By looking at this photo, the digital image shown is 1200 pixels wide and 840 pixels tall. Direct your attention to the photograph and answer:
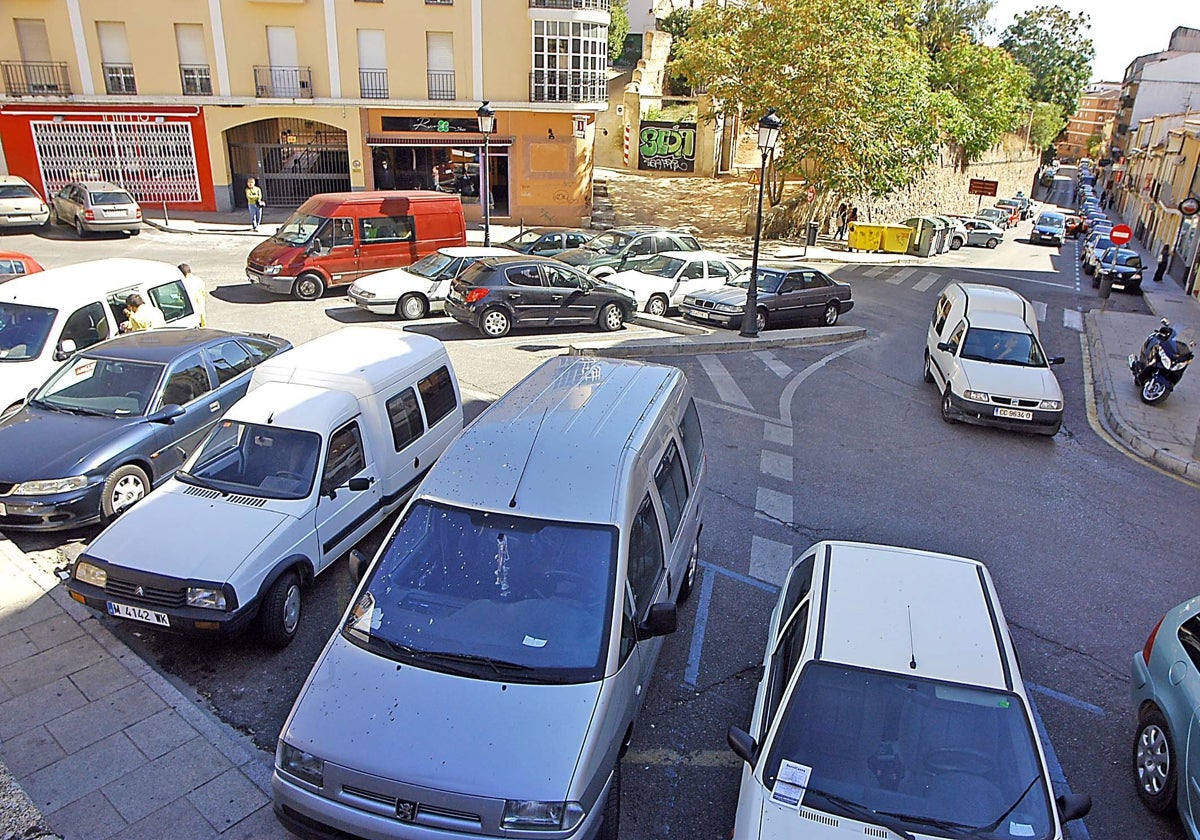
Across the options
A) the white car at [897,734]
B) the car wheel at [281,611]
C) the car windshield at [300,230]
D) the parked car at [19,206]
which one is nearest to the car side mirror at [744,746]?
the white car at [897,734]

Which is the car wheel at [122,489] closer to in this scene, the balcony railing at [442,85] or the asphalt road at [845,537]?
the asphalt road at [845,537]

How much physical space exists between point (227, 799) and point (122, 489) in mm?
3968

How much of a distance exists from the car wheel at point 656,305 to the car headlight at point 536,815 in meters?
15.5

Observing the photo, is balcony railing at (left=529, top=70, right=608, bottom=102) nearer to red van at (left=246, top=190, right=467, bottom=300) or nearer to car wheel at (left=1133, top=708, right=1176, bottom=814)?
red van at (left=246, top=190, right=467, bottom=300)

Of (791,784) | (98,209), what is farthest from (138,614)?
(98,209)

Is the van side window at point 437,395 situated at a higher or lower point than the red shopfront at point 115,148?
lower

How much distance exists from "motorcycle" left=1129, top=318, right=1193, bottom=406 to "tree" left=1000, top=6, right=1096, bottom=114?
81556 mm

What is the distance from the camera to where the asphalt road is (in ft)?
18.5

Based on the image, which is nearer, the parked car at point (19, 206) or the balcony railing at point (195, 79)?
the parked car at point (19, 206)

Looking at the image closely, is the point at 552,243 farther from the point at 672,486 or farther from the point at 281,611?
the point at 281,611

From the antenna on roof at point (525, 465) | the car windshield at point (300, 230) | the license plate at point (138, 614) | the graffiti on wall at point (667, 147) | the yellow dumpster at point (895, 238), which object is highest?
the graffiti on wall at point (667, 147)

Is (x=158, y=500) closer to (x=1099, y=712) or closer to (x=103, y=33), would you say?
(x=1099, y=712)

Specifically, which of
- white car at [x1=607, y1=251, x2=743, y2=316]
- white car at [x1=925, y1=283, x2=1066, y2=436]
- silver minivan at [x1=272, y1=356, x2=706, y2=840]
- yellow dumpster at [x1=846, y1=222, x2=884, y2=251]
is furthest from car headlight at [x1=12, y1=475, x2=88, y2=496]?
yellow dumpster at [x1=846, y1=222, x2=884, y2=251]

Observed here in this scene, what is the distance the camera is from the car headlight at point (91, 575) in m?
5.99
